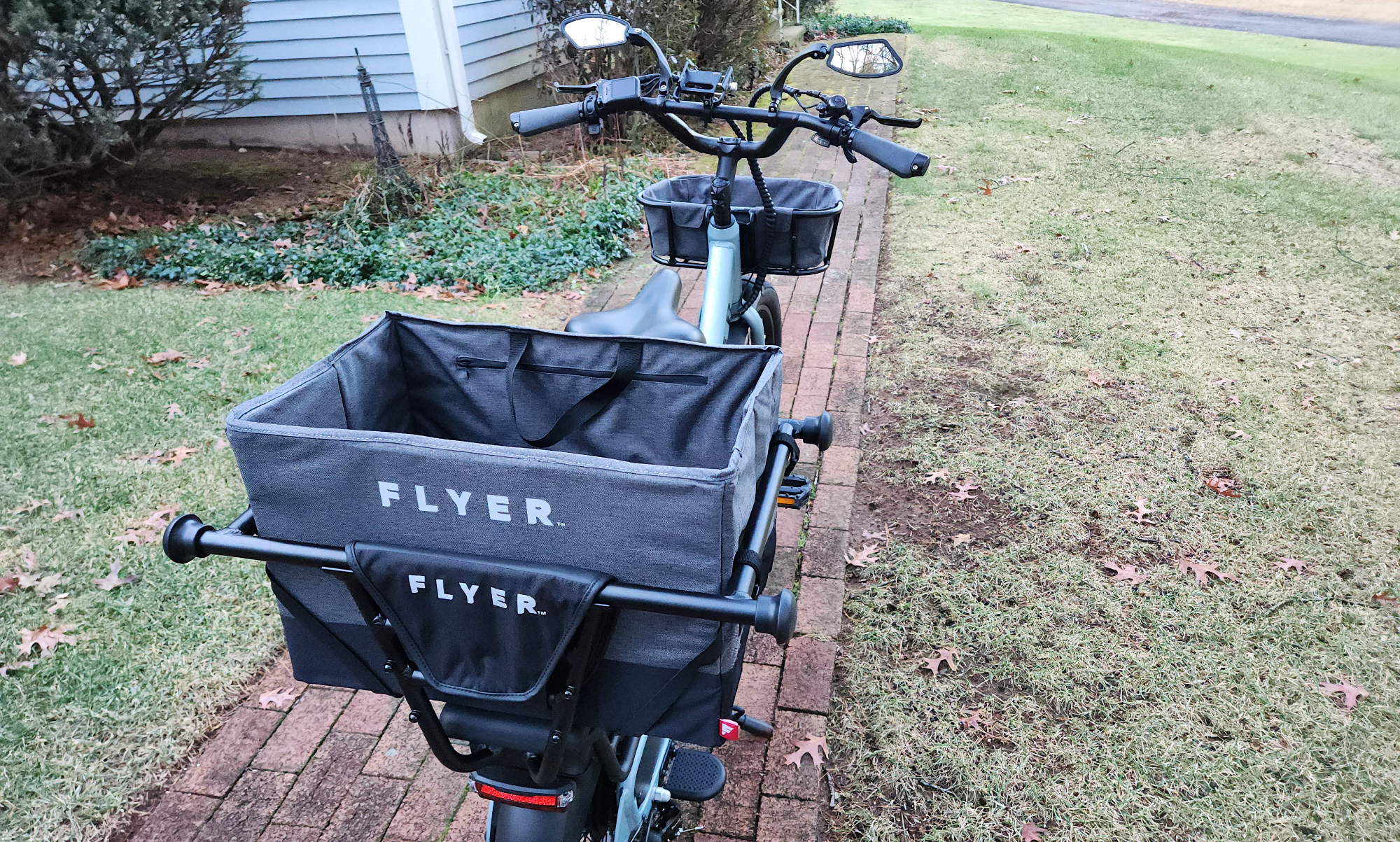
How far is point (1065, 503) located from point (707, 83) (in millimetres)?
2157

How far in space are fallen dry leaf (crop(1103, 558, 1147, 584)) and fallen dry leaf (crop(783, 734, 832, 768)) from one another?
135 centimetres

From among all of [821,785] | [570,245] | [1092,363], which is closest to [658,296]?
[821,785]

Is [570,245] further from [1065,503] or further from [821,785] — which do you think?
[821,785]

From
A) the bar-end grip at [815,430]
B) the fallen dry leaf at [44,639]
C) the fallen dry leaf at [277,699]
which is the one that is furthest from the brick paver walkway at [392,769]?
the bar-end grip at [815,430]

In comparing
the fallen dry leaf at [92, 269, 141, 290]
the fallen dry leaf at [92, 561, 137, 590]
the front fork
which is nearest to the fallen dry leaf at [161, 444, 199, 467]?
the fallen dry leaf at [92, 561, 137, 590]

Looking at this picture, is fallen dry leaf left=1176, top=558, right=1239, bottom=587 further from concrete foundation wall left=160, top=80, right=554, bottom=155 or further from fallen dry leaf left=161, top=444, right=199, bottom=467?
concrete foundation wall left=160, top=80, right=554, bottom=155

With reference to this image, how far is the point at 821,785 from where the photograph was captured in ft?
7.59

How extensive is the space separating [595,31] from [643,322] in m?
1.10

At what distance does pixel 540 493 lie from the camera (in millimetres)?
1218

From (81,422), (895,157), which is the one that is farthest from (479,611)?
(81,422)

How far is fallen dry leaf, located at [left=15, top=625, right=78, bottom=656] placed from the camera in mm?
2639

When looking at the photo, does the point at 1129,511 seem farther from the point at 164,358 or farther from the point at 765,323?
the point at 164,358

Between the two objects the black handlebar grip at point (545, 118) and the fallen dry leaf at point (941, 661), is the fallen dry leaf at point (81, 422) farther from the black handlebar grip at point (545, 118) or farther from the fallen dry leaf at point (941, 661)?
the fallen dry leaf at point (941, 661)

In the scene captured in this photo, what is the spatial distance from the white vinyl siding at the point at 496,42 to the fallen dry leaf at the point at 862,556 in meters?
6.49
